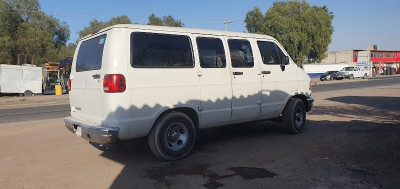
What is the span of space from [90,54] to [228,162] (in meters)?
2.81

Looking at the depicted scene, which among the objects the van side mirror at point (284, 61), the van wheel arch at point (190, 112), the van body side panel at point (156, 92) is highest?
the van side mirror at point (284, 61)

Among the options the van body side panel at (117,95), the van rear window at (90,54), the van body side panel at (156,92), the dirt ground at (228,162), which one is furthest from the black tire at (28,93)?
the van body side panel at (156,92)

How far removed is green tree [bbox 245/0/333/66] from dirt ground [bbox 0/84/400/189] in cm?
3654

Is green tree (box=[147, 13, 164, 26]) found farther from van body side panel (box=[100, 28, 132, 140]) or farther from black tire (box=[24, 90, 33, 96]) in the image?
van body side panel (box=[100, 28, 132, 140])

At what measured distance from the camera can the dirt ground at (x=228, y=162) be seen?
4055 millimetres

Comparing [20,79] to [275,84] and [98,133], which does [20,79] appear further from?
[275,84]

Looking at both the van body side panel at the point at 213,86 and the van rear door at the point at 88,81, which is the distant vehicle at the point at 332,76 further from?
the van rear door at the point at 88,81

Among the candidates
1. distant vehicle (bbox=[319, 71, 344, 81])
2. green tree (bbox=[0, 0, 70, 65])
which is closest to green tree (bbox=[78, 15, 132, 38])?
green tree (bbox=[0, 0, 70, 65])

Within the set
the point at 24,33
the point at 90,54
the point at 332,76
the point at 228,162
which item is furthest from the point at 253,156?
the point at 332,76

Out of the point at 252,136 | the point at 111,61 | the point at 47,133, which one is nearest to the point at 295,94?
the point at 252,136

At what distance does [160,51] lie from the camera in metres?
4.79

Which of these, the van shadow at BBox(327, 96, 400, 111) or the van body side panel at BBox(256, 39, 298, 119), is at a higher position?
the van body side panel at BBox(256, 39, 298, 119)

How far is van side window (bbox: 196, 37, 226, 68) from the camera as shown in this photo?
17.2 feet

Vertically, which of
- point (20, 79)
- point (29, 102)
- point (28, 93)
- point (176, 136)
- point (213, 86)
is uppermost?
point (20, 79)
